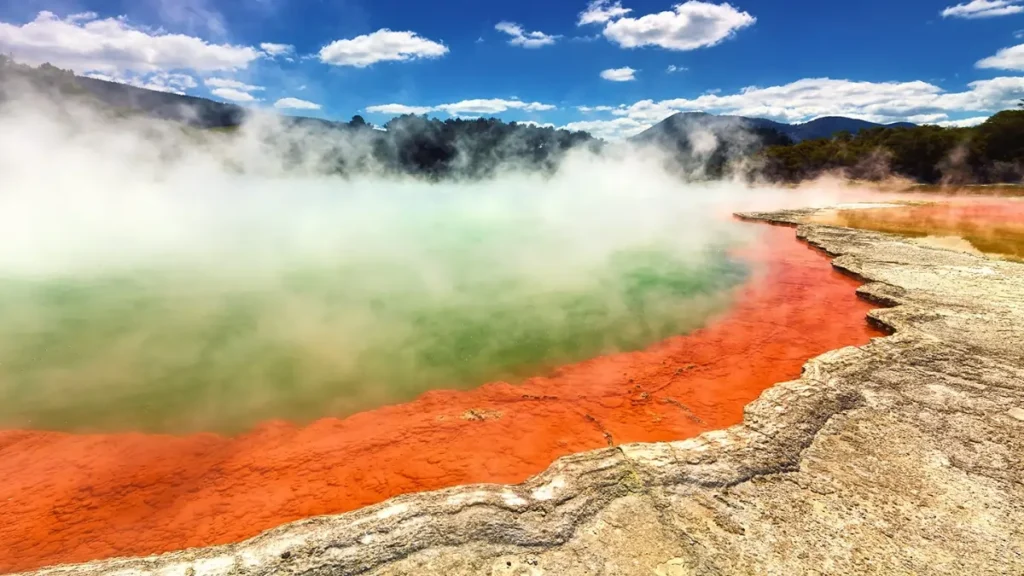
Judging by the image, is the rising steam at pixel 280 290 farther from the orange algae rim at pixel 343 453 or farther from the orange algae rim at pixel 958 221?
the orange algae rim at pixel 958 221

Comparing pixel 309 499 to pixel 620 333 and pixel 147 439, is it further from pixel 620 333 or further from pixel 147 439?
pixel 620 333

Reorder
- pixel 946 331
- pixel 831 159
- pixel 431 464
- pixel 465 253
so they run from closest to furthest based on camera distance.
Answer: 1. pixel 431 464
2. pixel 946 331
3. pixel 465 253
4. pixel 831 159

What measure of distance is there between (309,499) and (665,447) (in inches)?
102

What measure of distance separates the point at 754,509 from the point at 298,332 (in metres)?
5.73

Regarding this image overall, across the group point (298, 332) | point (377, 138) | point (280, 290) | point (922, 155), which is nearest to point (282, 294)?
point (280, 290)

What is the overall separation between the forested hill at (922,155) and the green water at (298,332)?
25869 mm

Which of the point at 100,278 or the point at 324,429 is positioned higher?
the point at 100,278

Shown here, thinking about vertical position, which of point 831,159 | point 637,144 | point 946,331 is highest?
point 637,144

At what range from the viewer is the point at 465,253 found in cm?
1154

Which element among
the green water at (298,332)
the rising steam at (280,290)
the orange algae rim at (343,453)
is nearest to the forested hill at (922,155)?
the rising steam at (280,290)

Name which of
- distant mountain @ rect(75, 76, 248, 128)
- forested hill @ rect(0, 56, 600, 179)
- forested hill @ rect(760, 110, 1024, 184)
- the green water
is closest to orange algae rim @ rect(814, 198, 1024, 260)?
the green water

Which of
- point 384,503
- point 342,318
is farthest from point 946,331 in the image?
point 342,318

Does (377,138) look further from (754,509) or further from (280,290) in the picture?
(754,509)

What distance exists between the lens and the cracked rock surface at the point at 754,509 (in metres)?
2.56
